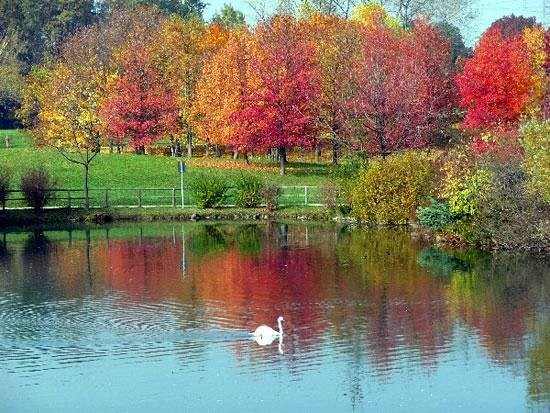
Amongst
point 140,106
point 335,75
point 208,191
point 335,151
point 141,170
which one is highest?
point 335,75

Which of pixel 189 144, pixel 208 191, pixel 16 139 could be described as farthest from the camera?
pixel 16 139

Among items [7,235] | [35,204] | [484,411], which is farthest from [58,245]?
[484,411]

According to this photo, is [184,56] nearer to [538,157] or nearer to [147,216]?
[147,216]

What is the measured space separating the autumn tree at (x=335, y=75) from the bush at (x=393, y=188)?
44.3ft

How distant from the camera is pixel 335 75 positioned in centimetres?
7156

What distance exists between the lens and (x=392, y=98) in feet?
214

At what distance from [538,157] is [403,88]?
26.7 metres

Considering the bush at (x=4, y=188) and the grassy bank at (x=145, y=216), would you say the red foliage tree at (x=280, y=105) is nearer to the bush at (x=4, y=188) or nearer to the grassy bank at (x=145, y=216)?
the grassy bank at (x=145, y=216)

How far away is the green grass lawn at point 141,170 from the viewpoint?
2657 inches

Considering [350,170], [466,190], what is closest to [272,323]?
[466,190]

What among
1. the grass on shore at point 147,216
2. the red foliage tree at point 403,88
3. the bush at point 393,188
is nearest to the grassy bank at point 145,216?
the grass on shore at point 147,216

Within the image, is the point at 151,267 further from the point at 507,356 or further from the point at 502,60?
the point at 502,60

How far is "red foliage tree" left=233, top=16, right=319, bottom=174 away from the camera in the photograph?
229 feet

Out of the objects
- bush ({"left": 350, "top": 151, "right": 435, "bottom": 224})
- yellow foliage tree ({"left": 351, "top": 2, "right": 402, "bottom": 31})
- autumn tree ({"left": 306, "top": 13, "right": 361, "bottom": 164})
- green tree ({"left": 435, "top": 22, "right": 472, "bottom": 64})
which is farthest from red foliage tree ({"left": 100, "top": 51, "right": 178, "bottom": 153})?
green tree ({"left": 435, "top": 22, "right": 472, "bottom": 64})
